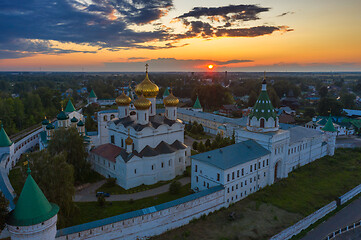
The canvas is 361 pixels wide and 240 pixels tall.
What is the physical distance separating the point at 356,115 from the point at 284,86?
31.7 m

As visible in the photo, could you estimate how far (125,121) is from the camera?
25156 millimetres

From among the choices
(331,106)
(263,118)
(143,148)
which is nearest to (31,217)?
(143,148)

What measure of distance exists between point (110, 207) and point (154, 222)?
4.73m

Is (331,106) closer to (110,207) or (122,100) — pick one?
(122,100)

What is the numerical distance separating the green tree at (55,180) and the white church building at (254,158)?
31.4 ft

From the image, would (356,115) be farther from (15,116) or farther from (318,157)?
(15,116)

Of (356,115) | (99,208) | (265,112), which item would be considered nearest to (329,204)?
(265,112)

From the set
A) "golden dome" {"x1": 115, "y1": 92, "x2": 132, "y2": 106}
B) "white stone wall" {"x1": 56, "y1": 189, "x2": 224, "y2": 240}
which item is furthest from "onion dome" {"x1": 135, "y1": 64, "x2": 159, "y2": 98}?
"white stone wall" {"x1": 56, "y1": 189, "x2": 224, "y2": 240}

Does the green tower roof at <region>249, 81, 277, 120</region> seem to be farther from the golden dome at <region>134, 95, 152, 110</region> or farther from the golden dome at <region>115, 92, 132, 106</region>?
the golden dome at <region>115, 92, 132, 106</region>

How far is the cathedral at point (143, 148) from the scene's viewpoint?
21734mm

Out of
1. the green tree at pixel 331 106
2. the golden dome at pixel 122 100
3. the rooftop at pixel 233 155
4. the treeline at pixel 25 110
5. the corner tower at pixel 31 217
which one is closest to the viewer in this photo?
the corner tower at pixel 31 217

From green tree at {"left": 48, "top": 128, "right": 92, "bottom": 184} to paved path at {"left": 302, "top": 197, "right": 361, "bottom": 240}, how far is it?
1740 centimetres

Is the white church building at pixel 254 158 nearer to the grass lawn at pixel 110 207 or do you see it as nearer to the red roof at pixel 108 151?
the grass lawn at pixel 110 207

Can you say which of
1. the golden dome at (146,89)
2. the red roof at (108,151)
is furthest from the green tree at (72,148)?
the golden dome at (146,89)
